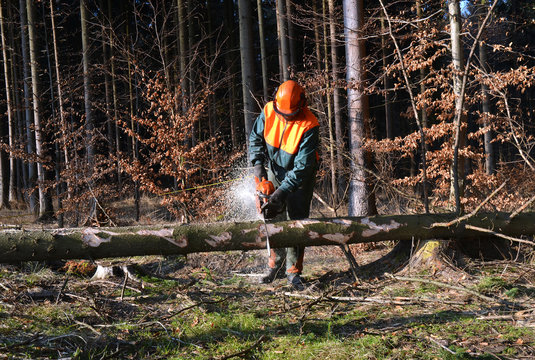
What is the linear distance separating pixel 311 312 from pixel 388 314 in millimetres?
670

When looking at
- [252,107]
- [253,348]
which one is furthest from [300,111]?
[252,107]

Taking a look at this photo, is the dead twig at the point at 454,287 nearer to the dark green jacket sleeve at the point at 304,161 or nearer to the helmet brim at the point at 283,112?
the dark green jacket sleeve at the point at 304,161

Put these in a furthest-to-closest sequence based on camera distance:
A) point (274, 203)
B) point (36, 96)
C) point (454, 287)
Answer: point (36, 96), point (274, 203), point (454, 287)

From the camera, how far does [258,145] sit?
488 cm

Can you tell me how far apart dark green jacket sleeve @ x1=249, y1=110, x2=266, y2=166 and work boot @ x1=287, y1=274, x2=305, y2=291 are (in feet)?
4.38

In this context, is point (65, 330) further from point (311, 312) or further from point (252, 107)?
point (252, 107)

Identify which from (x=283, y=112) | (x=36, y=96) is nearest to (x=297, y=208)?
(x=283, y=112)

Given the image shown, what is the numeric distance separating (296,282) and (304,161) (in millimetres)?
1373

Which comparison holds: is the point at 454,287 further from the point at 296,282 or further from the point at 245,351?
the point at 245,351

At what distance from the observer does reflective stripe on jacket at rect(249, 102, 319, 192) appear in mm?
4367

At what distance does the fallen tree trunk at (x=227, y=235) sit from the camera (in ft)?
11.5

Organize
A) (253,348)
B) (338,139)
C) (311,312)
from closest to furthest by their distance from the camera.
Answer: (253,348)
(311,312)
(338,139)

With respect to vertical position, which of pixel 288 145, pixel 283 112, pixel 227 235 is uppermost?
pixel 283 112

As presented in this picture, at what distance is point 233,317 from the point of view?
145 inches
